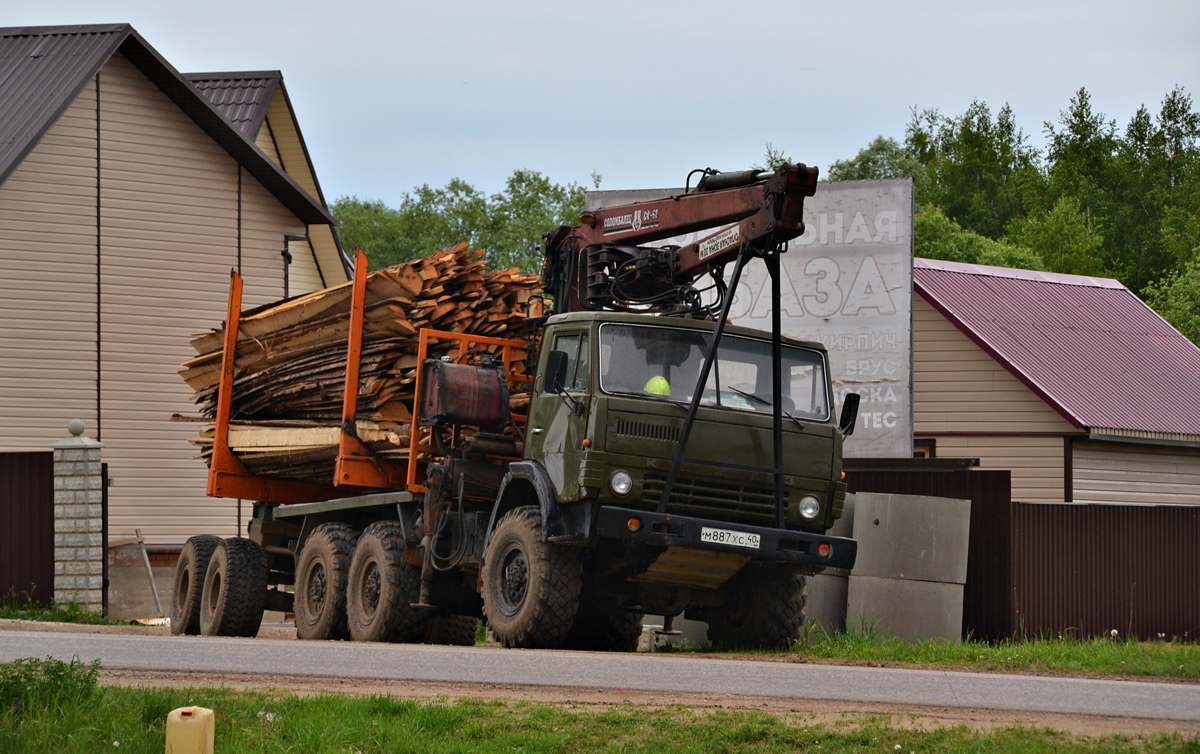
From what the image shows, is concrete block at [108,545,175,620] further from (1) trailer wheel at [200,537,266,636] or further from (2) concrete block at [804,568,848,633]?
(2) concrete block at [804,568,848,633]

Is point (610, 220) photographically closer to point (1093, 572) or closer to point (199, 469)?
point (1093, 572)

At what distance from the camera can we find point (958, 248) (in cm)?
5197

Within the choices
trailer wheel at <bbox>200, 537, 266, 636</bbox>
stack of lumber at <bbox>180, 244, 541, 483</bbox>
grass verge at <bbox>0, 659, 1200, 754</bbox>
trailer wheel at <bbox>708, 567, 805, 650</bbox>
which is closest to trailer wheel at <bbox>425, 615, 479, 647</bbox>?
stack of lumber at <bbox>180, 244, 541, 483</bbox>

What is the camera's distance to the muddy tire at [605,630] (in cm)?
1457

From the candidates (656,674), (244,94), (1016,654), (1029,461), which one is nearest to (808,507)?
(1016,654)

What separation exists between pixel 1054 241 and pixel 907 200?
150 feet

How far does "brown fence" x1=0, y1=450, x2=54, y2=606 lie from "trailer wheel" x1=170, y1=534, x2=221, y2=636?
2.80 metres

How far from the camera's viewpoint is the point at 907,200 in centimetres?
1947

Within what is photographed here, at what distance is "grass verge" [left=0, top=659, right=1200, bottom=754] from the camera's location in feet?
24.5

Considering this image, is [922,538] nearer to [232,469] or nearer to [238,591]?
[238,591]

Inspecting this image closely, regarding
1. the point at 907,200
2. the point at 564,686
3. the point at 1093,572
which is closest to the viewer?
the point at 564,686

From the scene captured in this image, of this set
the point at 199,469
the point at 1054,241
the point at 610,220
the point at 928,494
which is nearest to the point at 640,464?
the point at 610,220

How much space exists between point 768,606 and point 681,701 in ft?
15.9

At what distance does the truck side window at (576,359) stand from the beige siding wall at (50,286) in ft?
48.0
